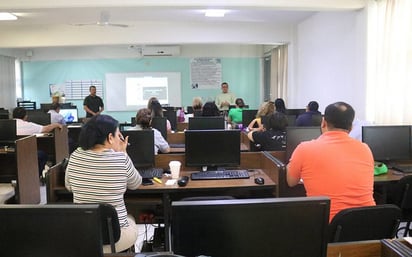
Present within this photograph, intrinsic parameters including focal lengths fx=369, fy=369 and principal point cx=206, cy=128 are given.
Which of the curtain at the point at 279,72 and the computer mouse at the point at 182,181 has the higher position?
the curtain at the point at 279,72

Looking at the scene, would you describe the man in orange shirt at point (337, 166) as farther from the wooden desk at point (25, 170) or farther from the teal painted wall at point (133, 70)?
the teal painted wall at point (133, 70)

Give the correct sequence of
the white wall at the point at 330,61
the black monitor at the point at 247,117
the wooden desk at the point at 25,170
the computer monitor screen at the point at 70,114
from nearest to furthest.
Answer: the wooden desk at the point at 25,170 → the white wall at the point at 330,61 → the black monitor at the point at 247,117 → the computer monitor screen at the point at 70,114

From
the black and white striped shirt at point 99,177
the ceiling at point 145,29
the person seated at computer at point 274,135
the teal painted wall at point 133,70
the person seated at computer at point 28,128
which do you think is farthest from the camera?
the teal painted wall at point 133,70

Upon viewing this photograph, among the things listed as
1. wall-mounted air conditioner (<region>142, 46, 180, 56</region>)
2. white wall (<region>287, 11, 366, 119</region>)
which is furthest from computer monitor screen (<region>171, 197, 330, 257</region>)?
wall-mounted air conditioner (<region>142, 46, 180, 56</region>)

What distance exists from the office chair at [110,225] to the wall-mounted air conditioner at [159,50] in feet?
28.5

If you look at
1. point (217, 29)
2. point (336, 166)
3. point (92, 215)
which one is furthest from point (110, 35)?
point (92, 215)

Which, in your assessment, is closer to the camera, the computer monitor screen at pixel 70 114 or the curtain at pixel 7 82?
the computer monitor screen at pixel 70 114

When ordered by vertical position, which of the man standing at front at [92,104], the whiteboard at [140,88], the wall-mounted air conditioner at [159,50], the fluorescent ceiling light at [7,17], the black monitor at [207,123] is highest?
the fluorescent ceiling light at [7,17]

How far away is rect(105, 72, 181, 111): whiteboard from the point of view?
10.7m

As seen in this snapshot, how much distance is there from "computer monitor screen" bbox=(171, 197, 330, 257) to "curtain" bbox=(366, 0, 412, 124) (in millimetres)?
3572

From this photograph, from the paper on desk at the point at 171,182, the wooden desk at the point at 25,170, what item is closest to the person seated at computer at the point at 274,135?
the paper on desk at the point at 171,182

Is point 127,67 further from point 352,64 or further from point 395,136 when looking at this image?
point 395,136

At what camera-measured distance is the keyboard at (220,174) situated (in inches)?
124

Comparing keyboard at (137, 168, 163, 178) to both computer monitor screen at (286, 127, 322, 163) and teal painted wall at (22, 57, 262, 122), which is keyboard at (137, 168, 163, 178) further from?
teal painted wall at (22, 57, 262, 122)
